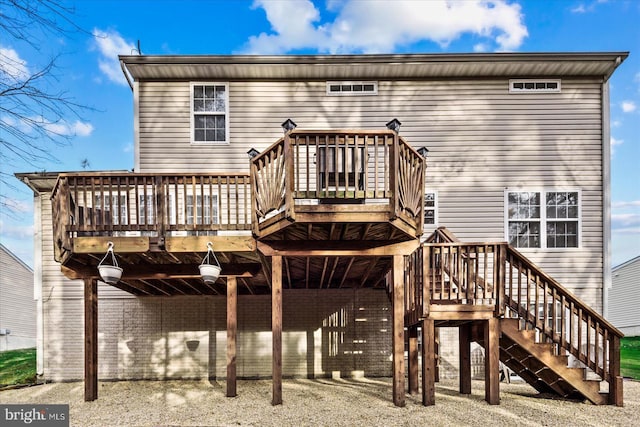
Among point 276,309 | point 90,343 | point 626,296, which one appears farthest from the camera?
point 626,296

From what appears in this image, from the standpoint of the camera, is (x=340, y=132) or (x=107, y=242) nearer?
(x=340, y=132)

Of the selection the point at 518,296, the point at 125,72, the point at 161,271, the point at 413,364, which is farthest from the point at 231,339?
the point at 125,72

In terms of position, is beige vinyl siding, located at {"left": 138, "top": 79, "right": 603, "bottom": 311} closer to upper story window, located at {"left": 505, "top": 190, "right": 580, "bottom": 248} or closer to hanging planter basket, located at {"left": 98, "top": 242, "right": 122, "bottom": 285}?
upper story window, located at {"left": 505, "top": 190, "right": 580, "bottom": 248}

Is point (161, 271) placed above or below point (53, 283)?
above

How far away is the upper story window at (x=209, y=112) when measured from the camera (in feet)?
35.6

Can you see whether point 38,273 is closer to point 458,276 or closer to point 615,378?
point 458,276

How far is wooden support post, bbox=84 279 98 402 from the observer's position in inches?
311

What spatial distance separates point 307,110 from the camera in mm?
10945

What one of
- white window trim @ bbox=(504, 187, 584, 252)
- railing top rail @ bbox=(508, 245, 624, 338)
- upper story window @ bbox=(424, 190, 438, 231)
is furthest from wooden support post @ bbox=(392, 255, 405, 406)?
white window trim @ bbox=(504, 187, 584, 252)

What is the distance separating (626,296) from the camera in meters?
22.1

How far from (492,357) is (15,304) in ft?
71.0

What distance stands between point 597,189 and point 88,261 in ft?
36.3

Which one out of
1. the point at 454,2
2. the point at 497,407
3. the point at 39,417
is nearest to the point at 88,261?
the point at 39,417

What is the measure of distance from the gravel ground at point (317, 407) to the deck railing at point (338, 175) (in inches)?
112
